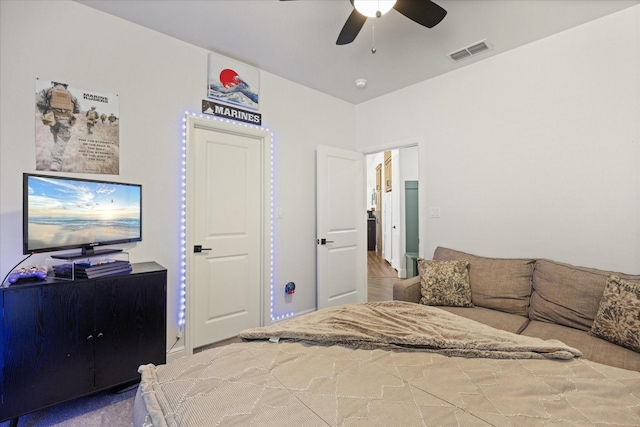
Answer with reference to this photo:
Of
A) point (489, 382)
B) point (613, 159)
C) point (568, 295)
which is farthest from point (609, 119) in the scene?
point (489, 382)

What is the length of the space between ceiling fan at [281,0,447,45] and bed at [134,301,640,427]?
1.79 m

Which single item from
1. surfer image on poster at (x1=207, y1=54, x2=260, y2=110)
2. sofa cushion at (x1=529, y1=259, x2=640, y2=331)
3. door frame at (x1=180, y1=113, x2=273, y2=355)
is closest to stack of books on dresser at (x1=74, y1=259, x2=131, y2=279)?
door frame at (x1=180, y1=113, x2=273, y2=355)

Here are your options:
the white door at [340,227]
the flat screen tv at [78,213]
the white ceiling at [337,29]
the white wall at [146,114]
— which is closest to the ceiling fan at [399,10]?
the white ceiling at [337,29]

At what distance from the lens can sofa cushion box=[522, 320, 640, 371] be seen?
62.0 inches

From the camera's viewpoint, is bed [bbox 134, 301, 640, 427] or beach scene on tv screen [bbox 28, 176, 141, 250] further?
beach scene on tv screen [bbox 28, 176, 141, 250]

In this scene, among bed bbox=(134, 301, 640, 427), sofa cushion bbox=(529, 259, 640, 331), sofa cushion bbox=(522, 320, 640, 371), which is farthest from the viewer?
sofa cushion bbox=(529, 259, 640, 331)

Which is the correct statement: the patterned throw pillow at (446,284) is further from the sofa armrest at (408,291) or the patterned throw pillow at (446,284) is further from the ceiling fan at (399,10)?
the ceiling fan at (399,10)

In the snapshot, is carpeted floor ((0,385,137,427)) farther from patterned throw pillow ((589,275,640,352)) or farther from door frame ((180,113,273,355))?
patterned throw pillow ((589,275,640,352))

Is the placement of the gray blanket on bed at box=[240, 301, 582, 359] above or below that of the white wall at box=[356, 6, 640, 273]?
below

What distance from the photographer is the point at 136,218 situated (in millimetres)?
2312

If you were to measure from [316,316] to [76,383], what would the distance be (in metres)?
1.52

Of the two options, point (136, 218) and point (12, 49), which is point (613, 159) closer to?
point (136, 218)

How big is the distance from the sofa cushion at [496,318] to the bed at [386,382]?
802 millimetres

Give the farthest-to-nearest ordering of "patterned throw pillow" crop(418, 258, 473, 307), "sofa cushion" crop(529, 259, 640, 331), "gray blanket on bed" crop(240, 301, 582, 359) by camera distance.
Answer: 1. "patterned throw pillow" crop(418, 258, 473, 307)
2. "sofa cushion" crop(529, 259, 640, 331)
3. "gray blanket on bed" crop(240, 301, 582, 359)
